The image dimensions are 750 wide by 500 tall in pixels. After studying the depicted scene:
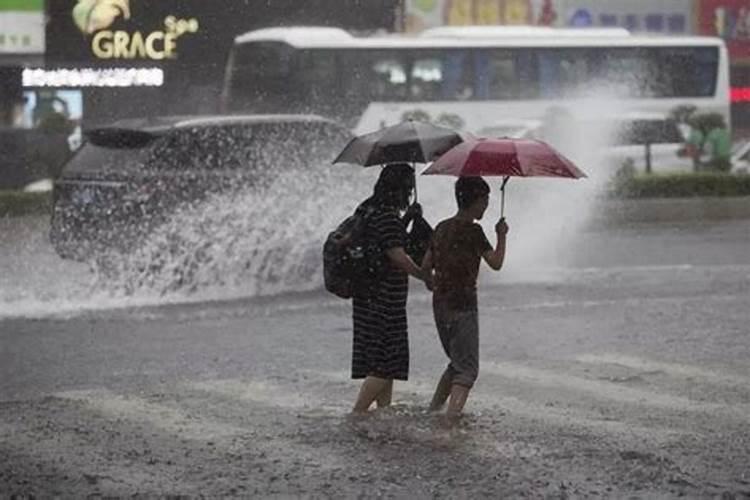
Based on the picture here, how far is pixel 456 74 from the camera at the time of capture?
112 ft

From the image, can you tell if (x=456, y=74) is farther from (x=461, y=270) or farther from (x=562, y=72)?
(x=461, y=270)

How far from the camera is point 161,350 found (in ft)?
40.8

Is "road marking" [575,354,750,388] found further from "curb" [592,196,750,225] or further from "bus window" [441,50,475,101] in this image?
"bus window" [441,50,475,101]

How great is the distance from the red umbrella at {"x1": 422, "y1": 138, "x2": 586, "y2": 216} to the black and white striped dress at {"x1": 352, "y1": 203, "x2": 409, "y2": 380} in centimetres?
36

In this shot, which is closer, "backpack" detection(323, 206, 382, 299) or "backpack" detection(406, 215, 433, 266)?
"backpack" detection(323, 206, 382, 299)

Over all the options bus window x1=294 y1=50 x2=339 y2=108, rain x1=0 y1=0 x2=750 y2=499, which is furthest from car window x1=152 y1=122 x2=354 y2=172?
bus window x1=294 y1=50 x2=339 y2=108

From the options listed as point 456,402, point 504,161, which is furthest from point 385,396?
point 504,161

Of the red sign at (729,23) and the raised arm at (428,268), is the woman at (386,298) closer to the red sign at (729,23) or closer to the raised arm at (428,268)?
the raised arm at (428,268)

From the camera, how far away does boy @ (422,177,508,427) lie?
868 centimetres

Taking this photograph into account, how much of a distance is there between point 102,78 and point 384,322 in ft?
86.3

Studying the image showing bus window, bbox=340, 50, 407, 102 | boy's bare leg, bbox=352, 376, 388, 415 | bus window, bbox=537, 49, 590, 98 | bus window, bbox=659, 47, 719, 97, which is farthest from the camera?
bus window, bbox=659, 47, 719, 97

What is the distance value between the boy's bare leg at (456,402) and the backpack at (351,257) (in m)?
0.75

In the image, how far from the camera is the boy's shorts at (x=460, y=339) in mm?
8844

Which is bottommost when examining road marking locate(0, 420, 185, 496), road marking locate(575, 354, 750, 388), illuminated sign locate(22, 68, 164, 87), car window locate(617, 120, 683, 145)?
car window locate(617, 120, 683, 145)
